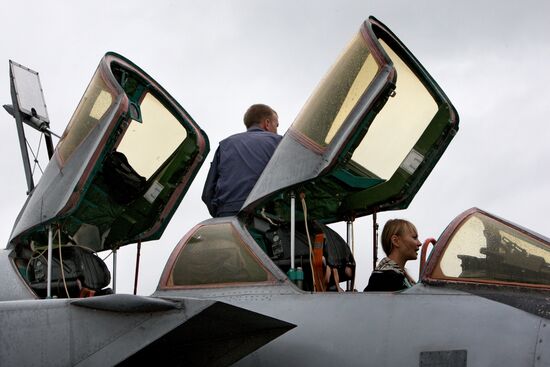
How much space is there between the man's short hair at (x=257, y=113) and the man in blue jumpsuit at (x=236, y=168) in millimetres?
108

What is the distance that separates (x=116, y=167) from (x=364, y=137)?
2330mm

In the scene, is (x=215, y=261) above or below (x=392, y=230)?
below

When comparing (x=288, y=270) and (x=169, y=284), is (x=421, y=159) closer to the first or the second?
(x=288, y=270)

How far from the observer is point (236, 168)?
27.6 ft

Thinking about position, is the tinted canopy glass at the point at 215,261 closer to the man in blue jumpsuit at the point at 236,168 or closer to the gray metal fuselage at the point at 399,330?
the gray metal fuselage at the point at 399,330

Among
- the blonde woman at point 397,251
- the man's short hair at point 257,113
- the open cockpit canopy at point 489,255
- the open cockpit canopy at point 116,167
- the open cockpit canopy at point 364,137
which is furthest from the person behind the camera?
the man's short hair at point 257,113

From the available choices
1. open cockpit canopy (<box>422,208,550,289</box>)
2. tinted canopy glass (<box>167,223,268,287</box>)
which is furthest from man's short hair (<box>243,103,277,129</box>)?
open cockpit canopy (<box>422,208,550,289</box>)

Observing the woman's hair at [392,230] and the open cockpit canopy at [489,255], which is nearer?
the open cockpit canopy at [489,255]

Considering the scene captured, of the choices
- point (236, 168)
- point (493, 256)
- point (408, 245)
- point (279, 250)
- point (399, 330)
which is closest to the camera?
point (399, 330)

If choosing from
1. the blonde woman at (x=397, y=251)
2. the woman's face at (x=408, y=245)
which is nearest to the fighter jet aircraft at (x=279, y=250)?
the blonde woman at (x=397, y=251)

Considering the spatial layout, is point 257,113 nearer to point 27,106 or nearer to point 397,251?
point 397,251

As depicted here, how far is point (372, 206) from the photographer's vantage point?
8.47 metres

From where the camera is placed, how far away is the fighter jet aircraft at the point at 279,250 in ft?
20.6

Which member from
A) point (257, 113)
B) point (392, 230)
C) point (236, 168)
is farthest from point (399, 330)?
point (257, 113)
